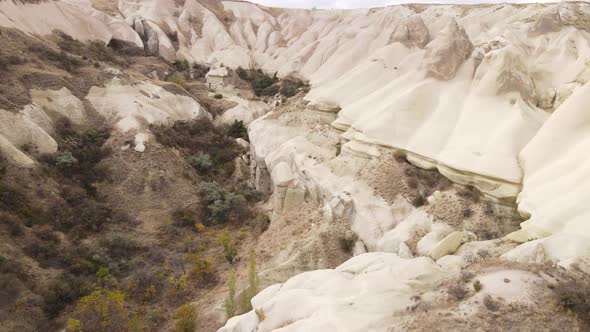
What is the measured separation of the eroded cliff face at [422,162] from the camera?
32.6 ft

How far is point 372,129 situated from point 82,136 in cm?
1789

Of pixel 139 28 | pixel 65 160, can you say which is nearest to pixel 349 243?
pixel 65 160

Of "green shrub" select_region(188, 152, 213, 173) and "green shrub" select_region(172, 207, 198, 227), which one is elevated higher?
"green shrub" select_region(188, 152, 213, 173)

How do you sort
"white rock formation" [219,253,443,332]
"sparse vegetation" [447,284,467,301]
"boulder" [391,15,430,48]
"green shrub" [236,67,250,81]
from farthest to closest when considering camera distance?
"green shrub" [236,67,250,81] < "boulder" [391,15,430,48] < "white rock formation" [219,253,443,332] < "sparse vegetation" [447,284,467,301]

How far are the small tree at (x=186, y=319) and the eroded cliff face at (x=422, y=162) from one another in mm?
3288

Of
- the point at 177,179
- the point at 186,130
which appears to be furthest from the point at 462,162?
the point at 186,130

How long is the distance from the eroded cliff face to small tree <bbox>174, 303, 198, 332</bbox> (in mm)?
3288

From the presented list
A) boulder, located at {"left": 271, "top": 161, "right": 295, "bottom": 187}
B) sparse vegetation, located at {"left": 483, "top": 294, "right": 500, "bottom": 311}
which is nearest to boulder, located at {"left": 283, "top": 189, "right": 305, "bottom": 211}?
boulder, located at {"left": 271, "top": 161, "right": 295, "bottom": 187}

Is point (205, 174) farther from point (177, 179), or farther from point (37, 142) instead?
point (37, 142)

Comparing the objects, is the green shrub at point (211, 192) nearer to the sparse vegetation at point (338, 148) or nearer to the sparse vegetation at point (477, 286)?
the sparse vegetation at point (338, 148)

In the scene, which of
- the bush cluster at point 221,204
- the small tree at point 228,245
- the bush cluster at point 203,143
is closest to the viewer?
the small tree at point 228,245

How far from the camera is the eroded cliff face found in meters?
9.92

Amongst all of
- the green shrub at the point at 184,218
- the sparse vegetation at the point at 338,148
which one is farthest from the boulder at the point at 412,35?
the green shrub at the point at 184,218

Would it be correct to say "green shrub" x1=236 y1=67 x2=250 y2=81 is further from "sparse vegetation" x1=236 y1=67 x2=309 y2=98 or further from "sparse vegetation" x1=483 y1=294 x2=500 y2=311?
"sparse vegetation" x1=483 y1=294 x2=500 y2=311
